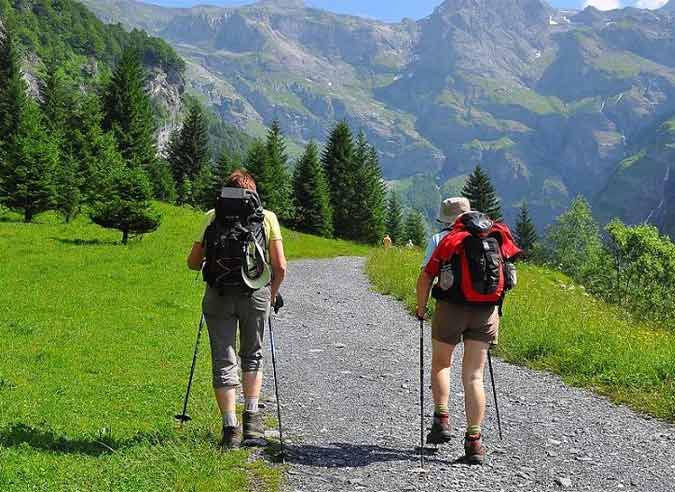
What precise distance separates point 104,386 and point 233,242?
15.5 ft

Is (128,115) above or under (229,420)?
above

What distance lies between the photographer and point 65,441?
7.93 m

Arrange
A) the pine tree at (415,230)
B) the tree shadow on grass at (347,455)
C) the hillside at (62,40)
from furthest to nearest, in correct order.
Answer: the hillside at (62,40) → the pine tree at (415,230) → the tree shadow on grass at (347,455)

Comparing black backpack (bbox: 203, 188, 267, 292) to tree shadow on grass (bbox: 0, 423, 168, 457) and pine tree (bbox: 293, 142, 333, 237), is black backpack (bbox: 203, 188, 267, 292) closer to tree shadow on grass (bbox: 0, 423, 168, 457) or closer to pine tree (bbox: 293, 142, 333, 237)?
tree shadow on grass (bbox: 0, 423, 168, 457)

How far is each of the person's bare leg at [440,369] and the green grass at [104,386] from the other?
2214 mm

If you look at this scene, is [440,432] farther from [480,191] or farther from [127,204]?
[480,191]

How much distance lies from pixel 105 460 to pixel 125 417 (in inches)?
75.1

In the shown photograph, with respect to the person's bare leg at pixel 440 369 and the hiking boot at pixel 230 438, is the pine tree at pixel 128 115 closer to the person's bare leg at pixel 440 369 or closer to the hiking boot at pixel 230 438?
the hiking boot at pixel 230 438

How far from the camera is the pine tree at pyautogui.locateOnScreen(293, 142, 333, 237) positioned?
236 ft

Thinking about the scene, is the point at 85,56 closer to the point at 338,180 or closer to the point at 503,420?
the point at 338,180

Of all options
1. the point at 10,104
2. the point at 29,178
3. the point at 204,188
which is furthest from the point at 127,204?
the point at 204,188

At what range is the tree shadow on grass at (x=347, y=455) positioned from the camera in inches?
302

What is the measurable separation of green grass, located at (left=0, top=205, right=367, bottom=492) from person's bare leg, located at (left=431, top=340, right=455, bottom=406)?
2.21 m

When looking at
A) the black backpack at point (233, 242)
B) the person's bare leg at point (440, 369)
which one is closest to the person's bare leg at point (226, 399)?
the black backpack at point (233, 242)
